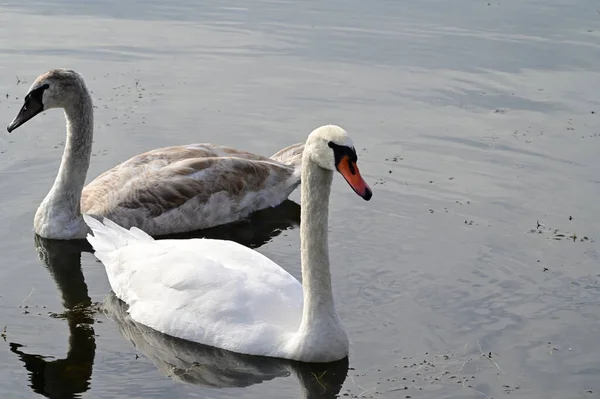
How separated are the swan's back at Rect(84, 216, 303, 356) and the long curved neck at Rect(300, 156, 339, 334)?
0.30 meters

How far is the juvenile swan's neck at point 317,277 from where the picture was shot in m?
8.08

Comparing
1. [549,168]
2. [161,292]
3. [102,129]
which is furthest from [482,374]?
[102,129]

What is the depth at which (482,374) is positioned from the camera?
8.09 metres

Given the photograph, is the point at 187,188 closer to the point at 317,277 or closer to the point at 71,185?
the point at 71,185

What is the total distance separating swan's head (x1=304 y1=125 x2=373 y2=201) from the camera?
7.65 meters

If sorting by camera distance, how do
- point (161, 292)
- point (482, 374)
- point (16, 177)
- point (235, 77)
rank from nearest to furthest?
point (482, 374) → point (161, 292) → point (16, 177) → point (235, 77)

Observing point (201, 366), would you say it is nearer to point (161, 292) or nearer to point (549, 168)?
point (161, 292)

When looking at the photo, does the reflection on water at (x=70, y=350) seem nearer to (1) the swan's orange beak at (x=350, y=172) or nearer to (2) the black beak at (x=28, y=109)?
(2) the black beak at (x=28, y=109)

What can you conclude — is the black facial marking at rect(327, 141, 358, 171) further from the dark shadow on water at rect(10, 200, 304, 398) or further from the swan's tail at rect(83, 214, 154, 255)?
the swan's tail at rect(83, 214, 154, 255)

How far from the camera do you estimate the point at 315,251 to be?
8242 mm

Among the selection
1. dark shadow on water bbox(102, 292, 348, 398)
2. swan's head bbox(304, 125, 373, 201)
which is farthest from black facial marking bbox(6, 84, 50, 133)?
swan's head bbox(304, 125, 373, 201)

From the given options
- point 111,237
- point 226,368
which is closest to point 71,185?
point 111,237

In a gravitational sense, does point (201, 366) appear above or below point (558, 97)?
below

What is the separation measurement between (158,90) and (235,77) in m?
1.36
